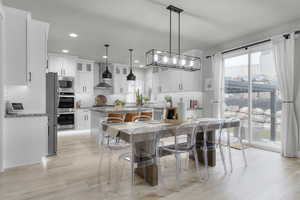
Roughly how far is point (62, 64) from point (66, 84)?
26.9 inches

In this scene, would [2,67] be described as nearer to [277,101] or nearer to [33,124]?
[33,124]

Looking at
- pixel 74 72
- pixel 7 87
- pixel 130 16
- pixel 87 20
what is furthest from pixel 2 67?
pixel 74 72

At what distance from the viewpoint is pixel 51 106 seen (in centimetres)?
366

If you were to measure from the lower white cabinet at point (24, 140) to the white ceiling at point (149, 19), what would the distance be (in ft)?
6.33

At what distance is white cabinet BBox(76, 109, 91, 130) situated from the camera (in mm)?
Result: 6457

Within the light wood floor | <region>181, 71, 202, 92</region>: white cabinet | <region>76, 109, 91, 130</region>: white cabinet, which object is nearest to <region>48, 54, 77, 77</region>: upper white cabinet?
<region>76, 109, 91, 130</region>: white cabinet

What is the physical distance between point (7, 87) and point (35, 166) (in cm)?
150

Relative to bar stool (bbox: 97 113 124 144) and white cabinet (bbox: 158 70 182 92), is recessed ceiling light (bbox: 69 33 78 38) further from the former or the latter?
white cabinet (bbox: 158 70 182 92)

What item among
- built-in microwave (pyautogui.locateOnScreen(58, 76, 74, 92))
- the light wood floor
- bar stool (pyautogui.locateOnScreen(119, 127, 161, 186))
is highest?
built-in microwave (pyautogui.locateOnScreen(58, 76, 74, 92))

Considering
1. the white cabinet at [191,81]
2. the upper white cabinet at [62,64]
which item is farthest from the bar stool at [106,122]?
the upper white cabinet at [62,64]

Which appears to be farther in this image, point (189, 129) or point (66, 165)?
point (66, 165)

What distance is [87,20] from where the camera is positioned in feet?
11.3

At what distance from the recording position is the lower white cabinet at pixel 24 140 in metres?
2.96

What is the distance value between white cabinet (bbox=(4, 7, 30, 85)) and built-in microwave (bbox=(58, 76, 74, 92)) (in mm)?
3067
